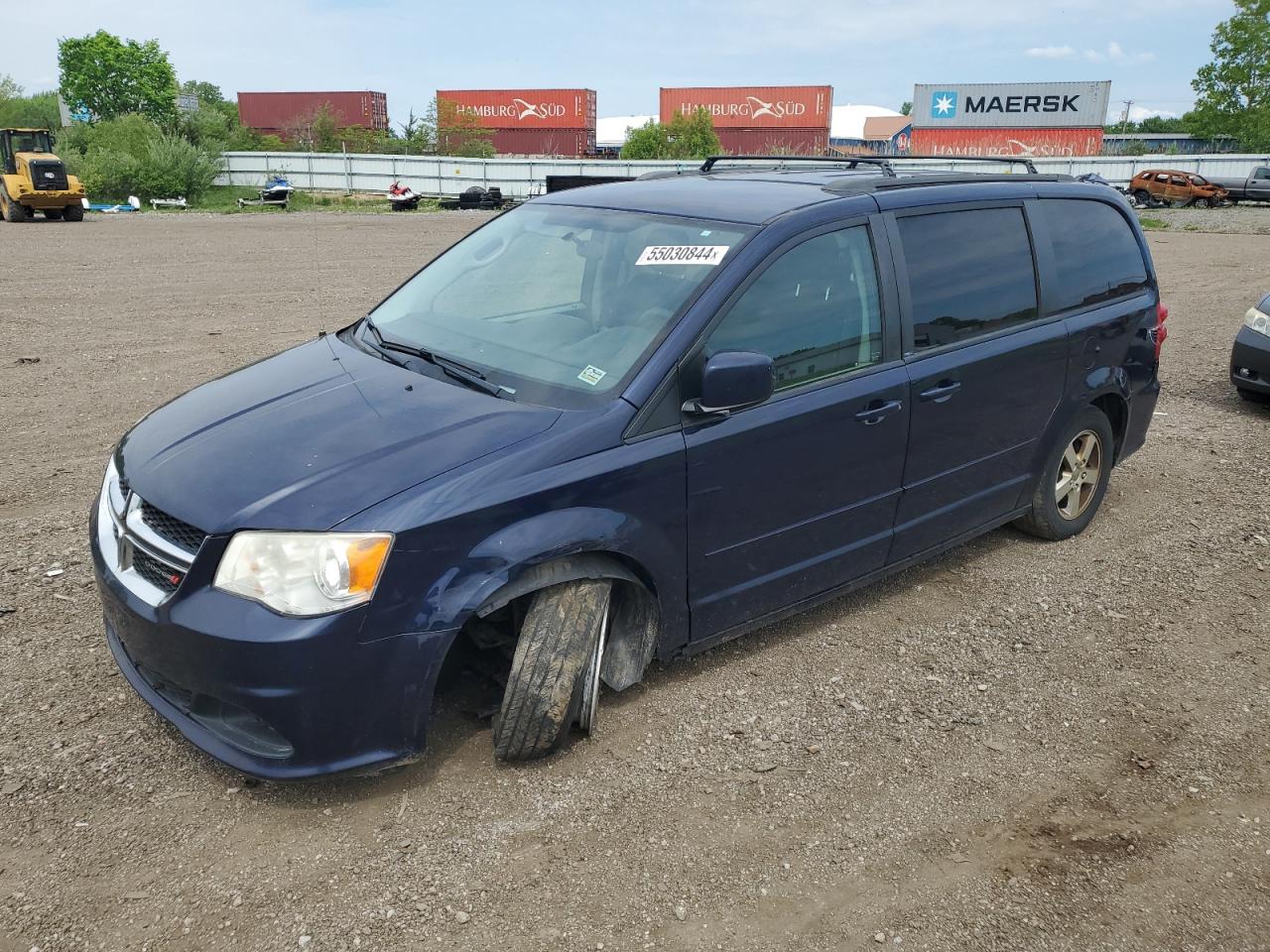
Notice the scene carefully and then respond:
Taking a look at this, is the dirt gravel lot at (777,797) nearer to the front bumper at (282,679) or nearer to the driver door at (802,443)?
the front bumper at (282,679)

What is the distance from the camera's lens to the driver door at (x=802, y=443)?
11.5 ft

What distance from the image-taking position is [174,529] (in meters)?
2.99

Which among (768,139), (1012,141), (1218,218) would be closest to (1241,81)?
(1012,141)

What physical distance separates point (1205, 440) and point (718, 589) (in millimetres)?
5394

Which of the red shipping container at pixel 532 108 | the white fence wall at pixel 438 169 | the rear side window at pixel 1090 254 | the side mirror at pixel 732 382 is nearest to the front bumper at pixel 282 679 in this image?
the side mirror at pixel 732 382

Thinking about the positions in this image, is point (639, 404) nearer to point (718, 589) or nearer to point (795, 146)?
point (718, 589)

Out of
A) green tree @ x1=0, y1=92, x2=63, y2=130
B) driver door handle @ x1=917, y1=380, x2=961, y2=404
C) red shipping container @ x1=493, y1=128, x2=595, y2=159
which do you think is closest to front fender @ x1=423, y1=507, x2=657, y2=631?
driver door handle @ x1=917, y1=380, x2=961, y2=404

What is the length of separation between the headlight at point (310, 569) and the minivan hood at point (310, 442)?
5 cm

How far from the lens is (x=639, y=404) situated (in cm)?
327

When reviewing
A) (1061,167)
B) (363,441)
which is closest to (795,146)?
(1061,167)

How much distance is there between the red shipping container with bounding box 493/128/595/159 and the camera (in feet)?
256

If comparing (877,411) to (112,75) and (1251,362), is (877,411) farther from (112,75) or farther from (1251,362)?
(112,75)

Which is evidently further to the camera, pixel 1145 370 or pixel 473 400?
pixel 1145 370

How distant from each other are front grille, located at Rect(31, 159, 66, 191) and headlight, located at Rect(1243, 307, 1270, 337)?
30.6 meters
